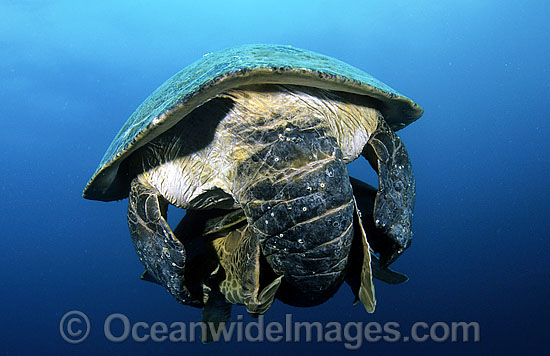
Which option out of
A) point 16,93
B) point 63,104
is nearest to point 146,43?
point 63,104

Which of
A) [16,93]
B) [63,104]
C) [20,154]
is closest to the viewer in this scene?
[16,93]

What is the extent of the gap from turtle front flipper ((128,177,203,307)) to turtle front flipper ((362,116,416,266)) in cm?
122

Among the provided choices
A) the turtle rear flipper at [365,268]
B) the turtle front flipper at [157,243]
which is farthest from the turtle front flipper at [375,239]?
the turtle front flipper at [157,243]

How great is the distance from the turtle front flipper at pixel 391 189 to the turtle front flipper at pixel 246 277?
2.46 ft

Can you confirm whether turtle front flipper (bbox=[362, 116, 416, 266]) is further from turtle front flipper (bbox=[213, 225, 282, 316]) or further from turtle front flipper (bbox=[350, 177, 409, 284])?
turtle front flipper (bbox=[213, 225, 282, 316])

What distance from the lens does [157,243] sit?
6.46ft

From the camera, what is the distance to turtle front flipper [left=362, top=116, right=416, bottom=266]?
6.41ft

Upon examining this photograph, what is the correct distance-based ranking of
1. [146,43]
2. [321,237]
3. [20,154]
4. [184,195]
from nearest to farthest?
[321,237]
[184,195]
[146,43]
[20,154]

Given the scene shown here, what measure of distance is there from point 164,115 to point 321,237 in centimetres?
100

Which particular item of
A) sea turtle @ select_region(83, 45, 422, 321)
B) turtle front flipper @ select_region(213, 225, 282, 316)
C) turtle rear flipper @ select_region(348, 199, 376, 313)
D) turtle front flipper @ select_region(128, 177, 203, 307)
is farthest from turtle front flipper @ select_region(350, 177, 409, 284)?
turtle front flipper @ select_region(128, 177, 203, 307)

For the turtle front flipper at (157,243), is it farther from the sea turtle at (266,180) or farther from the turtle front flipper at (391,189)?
the turtle front flipper at (391,189)

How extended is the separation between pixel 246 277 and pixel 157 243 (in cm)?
59

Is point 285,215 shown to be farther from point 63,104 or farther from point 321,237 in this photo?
point 63,104

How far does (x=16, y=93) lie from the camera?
73.0 feet
